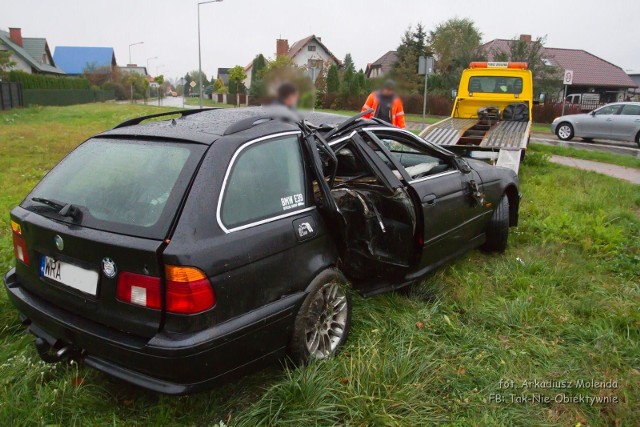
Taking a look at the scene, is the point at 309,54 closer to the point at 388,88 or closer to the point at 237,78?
the point at 237,78

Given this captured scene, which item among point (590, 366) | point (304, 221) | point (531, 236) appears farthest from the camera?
point (531, 236)

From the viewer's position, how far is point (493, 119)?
455 inches

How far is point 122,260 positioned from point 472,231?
10.3ft

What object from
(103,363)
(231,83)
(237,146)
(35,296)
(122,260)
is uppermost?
(231,83)

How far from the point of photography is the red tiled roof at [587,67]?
132 ft

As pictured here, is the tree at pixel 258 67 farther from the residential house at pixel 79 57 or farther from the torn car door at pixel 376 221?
the residential house at pixel 79 57

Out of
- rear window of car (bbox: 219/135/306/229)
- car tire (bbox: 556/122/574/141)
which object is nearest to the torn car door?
rear window of car (bbox: 219/135/306/229)

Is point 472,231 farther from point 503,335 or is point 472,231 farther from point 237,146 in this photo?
point 237,146

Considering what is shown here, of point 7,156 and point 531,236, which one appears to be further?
point 7,156

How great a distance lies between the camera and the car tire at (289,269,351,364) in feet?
9.09

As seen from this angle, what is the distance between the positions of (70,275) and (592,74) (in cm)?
4713

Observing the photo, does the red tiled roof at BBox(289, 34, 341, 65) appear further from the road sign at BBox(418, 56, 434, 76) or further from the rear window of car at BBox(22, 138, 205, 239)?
the road sign at BBox(418, 56, 434, 76)

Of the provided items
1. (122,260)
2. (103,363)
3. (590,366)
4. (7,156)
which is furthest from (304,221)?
(7,156)

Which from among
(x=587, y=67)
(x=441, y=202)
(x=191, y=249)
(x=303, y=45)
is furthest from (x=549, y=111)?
(x=191, y=249)
